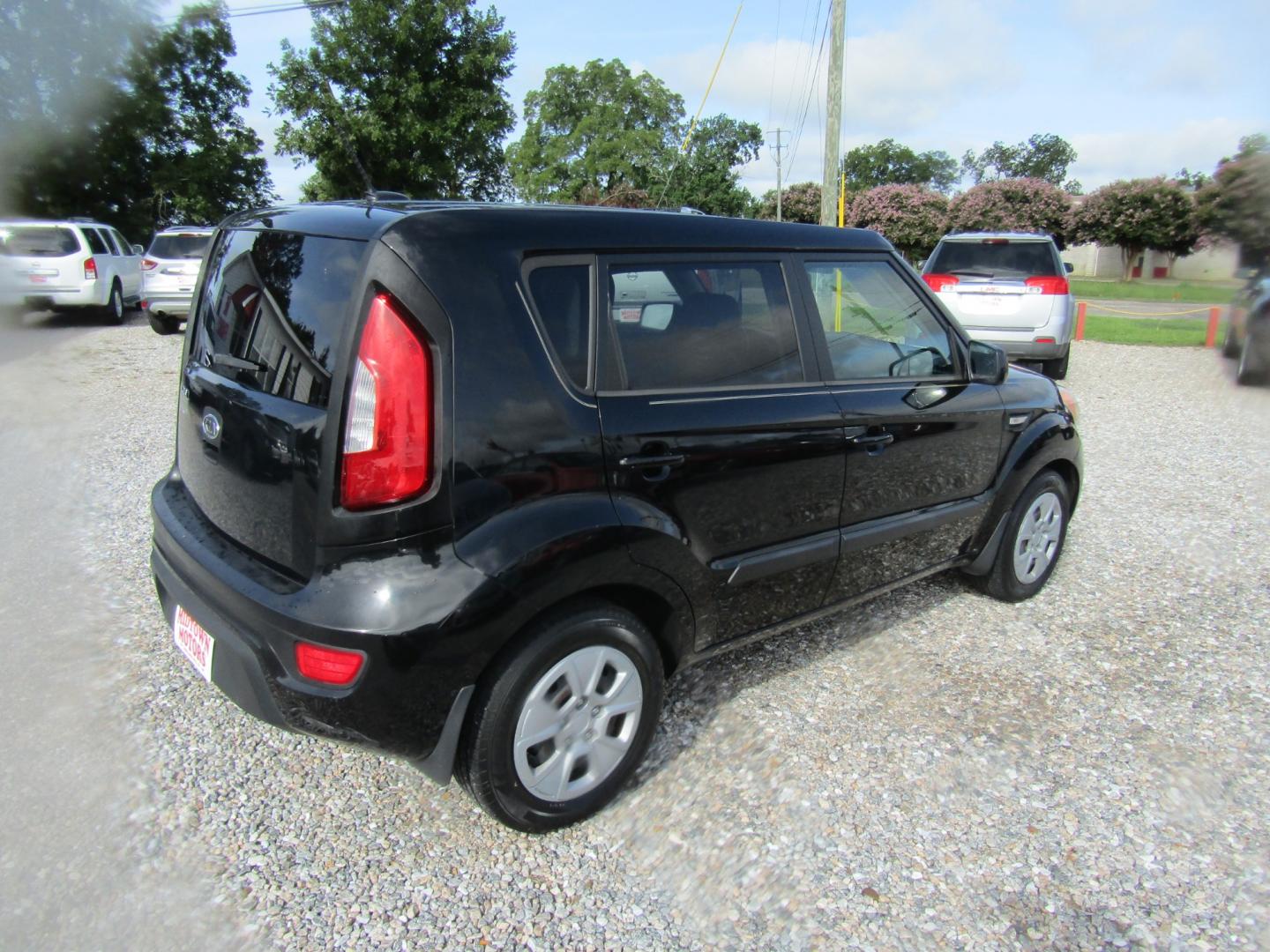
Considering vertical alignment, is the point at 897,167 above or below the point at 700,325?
above

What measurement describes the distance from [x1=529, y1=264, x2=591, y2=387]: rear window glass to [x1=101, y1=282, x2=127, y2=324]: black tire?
15721 mm

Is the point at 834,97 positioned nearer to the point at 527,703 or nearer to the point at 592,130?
the point at 527,703

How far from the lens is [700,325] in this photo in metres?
2.80

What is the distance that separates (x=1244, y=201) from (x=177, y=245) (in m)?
15.1

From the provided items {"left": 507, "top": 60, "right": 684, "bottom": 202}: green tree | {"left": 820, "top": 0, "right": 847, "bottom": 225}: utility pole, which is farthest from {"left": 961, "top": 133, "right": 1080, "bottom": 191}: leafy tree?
{"left": 820, "top": 0, "right": 847, "bottom": 225}: utility pole

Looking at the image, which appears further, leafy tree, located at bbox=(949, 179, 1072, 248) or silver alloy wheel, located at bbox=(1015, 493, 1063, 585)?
leafy tree, located at bbox=(949, 179, 1072, 248)

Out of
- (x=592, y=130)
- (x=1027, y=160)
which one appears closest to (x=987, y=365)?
(x=592, y=130)

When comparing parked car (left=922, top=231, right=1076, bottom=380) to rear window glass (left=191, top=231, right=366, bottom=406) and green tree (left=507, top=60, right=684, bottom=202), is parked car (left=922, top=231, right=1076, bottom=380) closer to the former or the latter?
rear window glass (left=191, top=231, right=366, bottom=406)

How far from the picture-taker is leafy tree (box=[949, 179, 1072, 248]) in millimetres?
36344

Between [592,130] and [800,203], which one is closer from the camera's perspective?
[800,203]

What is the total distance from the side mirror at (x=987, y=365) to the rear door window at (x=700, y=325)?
42.6 inches

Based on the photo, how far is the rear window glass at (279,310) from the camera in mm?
2215

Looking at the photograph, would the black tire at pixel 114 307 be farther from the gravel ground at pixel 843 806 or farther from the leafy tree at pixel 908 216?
the leafy tree at pixel 908 216

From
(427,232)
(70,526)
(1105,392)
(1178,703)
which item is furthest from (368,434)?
(1105,392)
